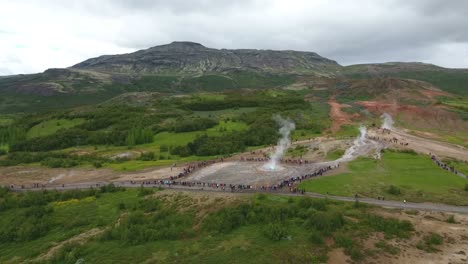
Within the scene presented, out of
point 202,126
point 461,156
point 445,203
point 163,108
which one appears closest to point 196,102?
point 163,108

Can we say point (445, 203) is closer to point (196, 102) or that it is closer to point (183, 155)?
point (183, 155)

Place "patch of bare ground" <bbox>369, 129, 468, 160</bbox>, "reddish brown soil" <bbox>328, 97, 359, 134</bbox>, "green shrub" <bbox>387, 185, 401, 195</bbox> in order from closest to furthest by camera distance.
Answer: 1. "green shrub" <bbox>387, 185, 401, 195</bbox>
2. "patch of bare ground" <bbox>369, 129, 468, 160</bbox>
3. "reddish brown soil" <bbox>328, 97, 359, 134</bbox>

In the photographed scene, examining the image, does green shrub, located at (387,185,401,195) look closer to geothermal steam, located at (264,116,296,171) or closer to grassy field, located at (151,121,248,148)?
geothermal steam, located at (264,116,296,171)

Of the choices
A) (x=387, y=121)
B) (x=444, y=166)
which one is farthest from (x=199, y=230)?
(x=387, y=121)

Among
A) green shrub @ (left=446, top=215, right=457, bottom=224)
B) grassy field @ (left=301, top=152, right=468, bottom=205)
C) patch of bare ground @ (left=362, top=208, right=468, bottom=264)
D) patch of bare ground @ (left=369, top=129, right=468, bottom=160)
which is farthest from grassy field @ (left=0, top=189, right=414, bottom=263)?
patch of bare ground @ (left=369, top=129, right=468, bottom=160)

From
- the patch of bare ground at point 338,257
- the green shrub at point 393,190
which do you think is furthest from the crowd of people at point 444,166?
the patch of bare ground at point 338,257
